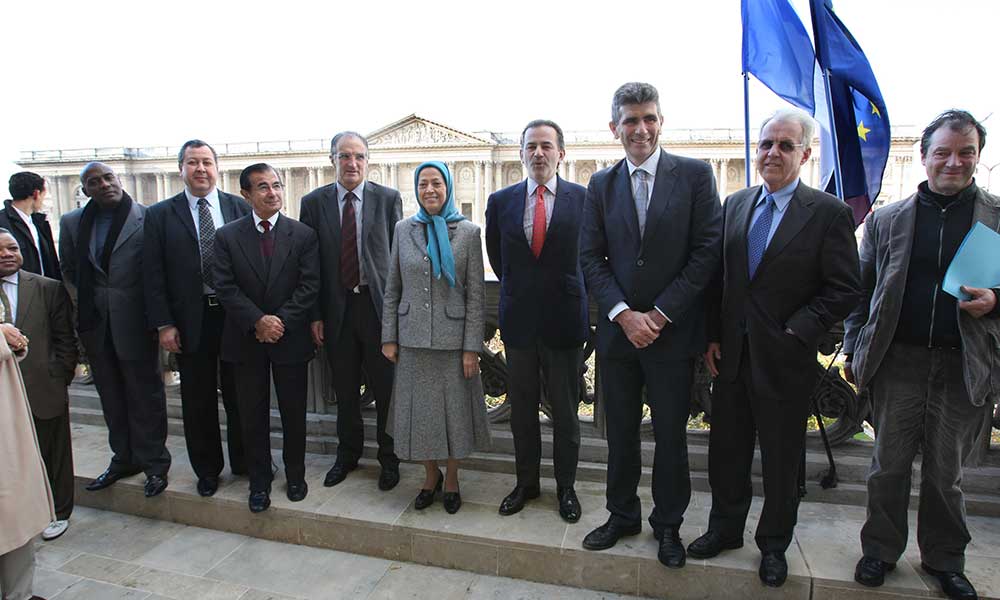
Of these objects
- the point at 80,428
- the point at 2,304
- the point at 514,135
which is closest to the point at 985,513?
the point at 2,304

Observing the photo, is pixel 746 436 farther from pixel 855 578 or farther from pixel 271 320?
pixel 271 320

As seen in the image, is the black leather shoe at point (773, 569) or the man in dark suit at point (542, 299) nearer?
the black leather shoe at point (773, 569)

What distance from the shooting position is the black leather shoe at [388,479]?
330 cm

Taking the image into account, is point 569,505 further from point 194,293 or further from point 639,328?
point 194,293

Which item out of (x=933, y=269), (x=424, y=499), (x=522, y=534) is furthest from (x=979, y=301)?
(x=424, y=499)

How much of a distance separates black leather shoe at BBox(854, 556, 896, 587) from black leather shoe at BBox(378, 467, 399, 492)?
2.40m

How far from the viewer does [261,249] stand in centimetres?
314

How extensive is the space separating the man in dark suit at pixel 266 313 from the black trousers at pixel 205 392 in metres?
0.23

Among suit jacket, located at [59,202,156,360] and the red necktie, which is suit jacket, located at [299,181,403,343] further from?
suit jacket, located at [59,202,156,360]

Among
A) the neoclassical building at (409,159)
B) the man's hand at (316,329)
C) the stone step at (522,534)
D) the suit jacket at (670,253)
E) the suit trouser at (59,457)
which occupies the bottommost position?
the stone step at (522,534)

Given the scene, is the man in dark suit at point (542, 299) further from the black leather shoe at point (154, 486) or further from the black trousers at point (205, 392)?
the black leather shoe at point (154, 486)

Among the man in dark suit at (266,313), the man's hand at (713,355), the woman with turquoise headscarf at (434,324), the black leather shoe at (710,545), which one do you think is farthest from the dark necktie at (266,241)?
the black leather shoe at (710,545)

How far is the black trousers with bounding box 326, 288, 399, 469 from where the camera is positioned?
333 centimetres

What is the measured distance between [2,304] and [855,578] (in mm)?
4218
